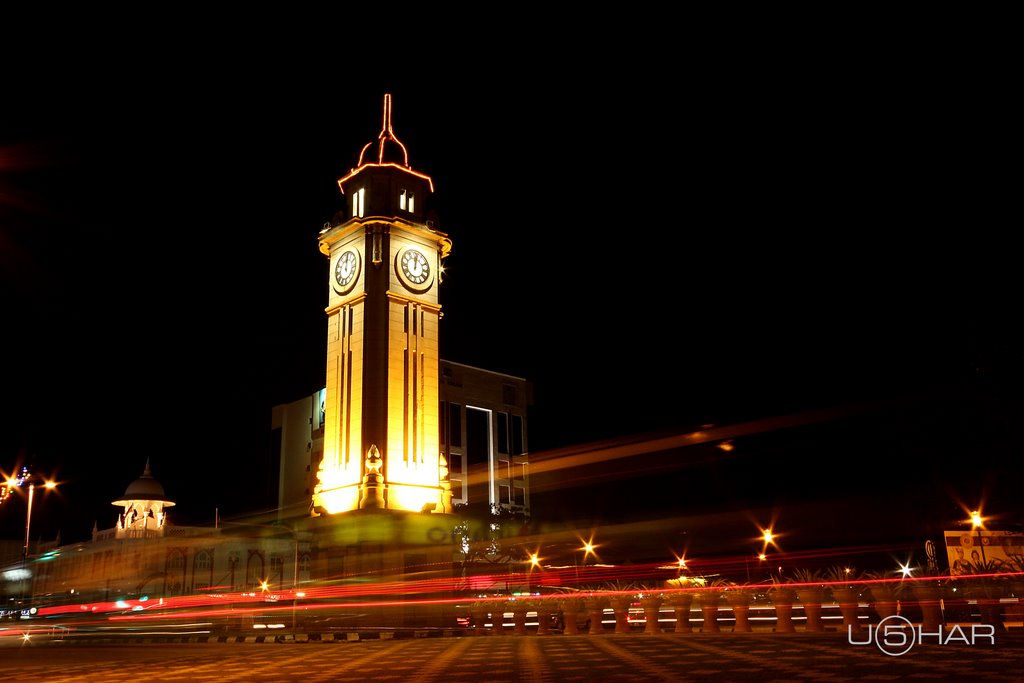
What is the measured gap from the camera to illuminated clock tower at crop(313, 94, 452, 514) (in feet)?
164

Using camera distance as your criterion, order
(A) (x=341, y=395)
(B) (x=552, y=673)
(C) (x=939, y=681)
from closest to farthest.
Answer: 1. (C) (x=939, y=681)
2. (B) (x=552, y=673)
3. (A) (x=341, y=395)

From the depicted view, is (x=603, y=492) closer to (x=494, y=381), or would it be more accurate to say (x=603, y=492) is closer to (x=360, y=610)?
(x=494, y=381)

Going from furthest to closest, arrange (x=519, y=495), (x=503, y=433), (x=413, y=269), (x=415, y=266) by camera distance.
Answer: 1. (x=503, y=433)
2. (x=519, y=495)
3. (x=415, y=266)
4. (x=413, y=269)

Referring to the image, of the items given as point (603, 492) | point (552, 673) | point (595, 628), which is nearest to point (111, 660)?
point (552, 673)

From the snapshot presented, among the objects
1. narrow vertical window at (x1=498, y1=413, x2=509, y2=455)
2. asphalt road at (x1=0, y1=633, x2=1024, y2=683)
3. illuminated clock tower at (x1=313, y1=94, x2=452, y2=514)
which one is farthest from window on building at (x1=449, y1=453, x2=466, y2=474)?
asphalt road at (x1=0, y1=633, x2=1024, y2=683)

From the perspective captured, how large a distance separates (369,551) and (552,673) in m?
37.6

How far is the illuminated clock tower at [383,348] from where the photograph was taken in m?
49.9

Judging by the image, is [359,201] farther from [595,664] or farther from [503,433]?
[595,664]

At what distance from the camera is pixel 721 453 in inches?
1629

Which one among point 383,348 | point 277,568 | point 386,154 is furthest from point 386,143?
point 277,568

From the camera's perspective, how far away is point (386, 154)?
56969mm

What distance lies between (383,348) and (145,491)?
50325 mm

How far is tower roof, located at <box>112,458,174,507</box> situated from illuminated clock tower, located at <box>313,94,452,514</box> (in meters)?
44.3

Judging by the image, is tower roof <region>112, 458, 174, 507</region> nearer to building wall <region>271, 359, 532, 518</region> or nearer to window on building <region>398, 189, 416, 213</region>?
building wall <region>271, 359, 532, 518</region>
